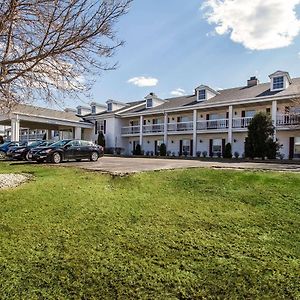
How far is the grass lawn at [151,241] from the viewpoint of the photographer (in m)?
3.91

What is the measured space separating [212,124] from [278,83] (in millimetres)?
7150

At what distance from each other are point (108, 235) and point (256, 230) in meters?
2.54

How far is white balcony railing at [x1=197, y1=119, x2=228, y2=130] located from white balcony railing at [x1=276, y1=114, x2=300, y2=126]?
5.15 m

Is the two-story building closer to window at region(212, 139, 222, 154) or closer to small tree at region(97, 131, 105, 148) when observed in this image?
window at region(212, 139, 222, 154)

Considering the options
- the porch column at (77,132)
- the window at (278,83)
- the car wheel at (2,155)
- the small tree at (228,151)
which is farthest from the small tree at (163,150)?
the car wheel at (2,155)


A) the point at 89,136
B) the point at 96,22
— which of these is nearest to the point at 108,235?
the point at 96,22

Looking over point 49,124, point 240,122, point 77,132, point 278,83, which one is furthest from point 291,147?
point 49,124

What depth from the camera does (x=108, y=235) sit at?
5.26 meters

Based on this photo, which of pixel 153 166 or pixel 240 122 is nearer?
pixel 153 166

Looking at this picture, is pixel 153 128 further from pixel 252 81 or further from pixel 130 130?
pixel 252 81

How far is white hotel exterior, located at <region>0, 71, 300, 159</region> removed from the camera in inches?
1076

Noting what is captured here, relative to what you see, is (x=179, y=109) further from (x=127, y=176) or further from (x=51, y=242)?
(x=51, y=242)

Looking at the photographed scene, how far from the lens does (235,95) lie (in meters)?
30.8

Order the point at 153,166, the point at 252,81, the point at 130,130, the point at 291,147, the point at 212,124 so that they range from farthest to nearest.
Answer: the point at 130,130, the point at 252,81, the point at 212,124, the point at 291,147, the point at 153,166
